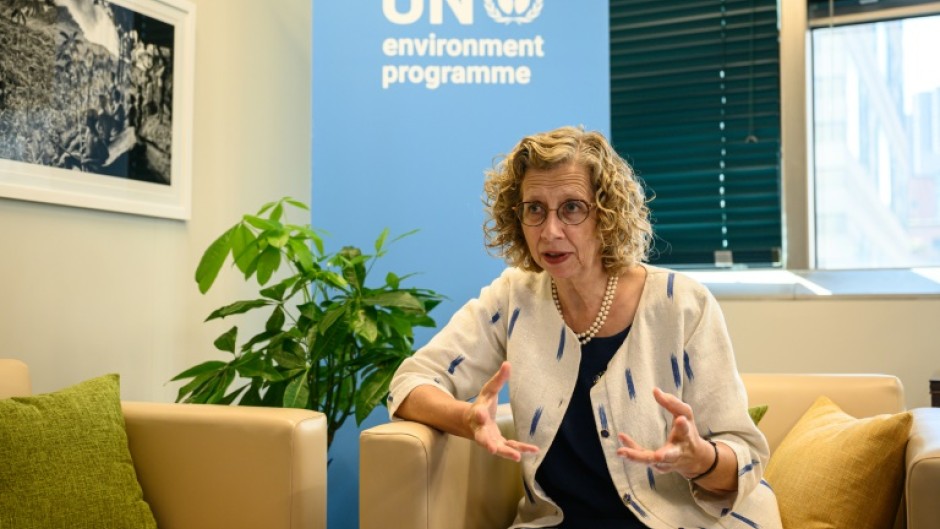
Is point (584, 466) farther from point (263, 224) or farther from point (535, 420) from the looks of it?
point (263, 224)

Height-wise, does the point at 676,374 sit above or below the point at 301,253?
below

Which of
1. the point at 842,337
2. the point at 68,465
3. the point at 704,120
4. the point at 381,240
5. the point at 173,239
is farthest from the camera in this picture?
the point at 704,120

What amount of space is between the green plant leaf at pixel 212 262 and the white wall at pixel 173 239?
406mm

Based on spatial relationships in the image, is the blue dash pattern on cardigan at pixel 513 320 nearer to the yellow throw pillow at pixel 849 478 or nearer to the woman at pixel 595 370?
the woman at pixel 595 370

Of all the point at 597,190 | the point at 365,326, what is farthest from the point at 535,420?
the point at 365,326

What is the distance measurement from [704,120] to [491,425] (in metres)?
2.43

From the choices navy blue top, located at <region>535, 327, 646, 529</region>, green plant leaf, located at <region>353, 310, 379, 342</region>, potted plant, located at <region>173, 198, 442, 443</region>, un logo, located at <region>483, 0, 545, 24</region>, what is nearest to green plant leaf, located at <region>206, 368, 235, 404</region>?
potted plant, located at <region>173, 198, 442, 443</region>

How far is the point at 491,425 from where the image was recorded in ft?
5.44

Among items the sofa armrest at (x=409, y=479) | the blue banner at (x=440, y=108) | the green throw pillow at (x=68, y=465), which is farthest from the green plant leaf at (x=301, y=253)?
the sofa armrest at (x=409, y=479)

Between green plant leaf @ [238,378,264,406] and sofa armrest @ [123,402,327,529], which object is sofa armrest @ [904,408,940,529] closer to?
sofa armrest @ [123,402,327,529]

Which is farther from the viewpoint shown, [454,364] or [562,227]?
[454,364]

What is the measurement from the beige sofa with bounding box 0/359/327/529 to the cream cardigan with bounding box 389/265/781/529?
9.9 inches

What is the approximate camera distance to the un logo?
9.70 feet

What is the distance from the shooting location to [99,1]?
110 inches
